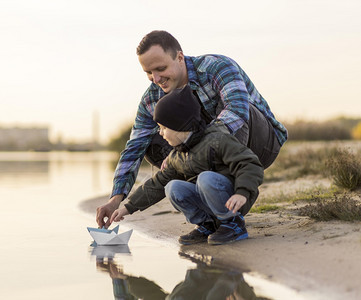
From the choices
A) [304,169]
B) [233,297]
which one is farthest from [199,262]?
[304,169]

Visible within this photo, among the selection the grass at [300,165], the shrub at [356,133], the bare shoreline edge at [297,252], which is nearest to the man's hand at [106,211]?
the bare shoreline edge at [297,252]

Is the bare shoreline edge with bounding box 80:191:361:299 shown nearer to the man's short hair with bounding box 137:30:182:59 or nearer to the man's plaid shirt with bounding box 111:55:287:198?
the man's plaid shirt with bounding box 111:55:287:198

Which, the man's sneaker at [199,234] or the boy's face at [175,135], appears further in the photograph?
the man's sneaker at [199,234]

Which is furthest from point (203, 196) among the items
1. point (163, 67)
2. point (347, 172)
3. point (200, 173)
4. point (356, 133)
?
point (356, 133)

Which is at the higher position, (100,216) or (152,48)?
(152,48)

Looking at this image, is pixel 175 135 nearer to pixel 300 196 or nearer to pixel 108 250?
pixel 108 250

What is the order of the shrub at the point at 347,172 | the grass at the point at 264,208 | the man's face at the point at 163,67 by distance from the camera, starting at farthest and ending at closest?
1. the shrub at the point at 347,172
2. the grass at the point at 264,208
3. the man's face at the point at 163,67

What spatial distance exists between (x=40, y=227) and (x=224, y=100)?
227 centimetres

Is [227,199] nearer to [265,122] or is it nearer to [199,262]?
[199,262]

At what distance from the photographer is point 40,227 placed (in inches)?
217

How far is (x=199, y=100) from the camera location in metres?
4.70

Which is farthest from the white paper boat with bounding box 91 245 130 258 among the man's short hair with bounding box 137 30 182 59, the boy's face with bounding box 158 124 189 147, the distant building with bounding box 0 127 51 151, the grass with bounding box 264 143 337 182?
the distant building with bounding box 0 127 51 151

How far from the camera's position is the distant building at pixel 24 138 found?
39.9 metres

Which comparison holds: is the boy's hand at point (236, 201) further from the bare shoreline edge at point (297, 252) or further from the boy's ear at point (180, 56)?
the boy's ear at point (180, 56)
